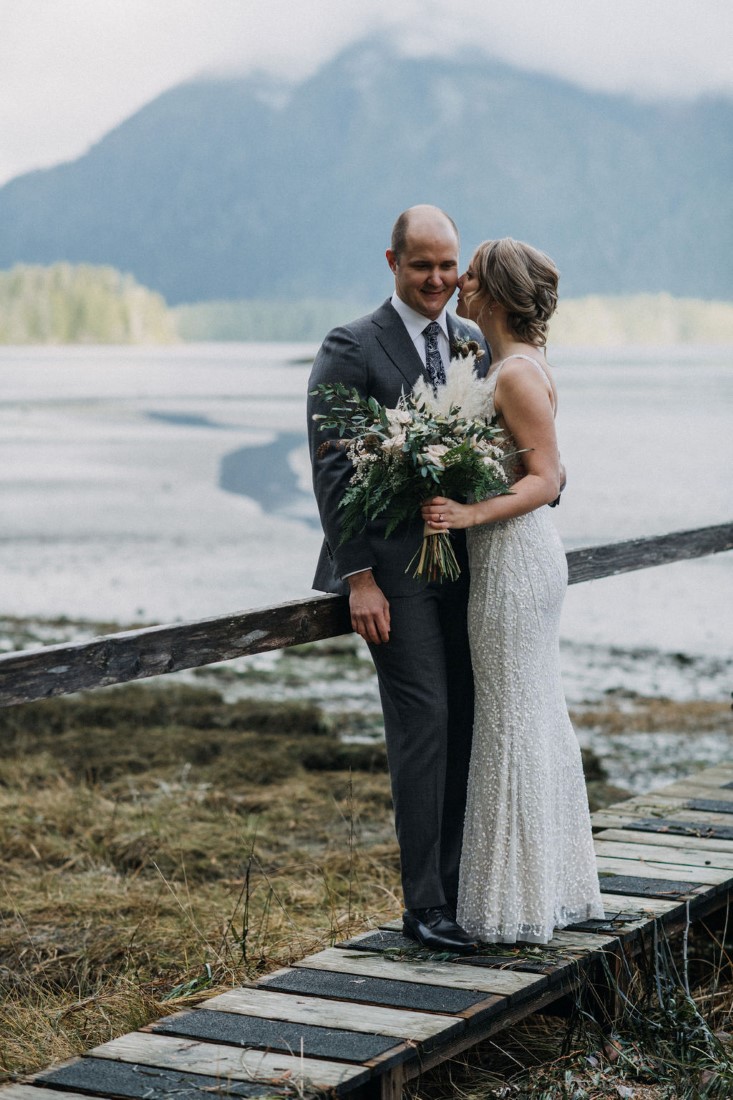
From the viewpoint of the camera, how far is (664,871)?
4.63m

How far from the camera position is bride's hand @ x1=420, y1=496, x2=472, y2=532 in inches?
143

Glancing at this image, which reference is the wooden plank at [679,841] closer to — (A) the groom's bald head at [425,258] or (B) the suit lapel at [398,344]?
(B) the suit lapel at [398,344]

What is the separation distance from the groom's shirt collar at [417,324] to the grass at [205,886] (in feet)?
5.10

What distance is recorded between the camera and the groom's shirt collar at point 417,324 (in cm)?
394

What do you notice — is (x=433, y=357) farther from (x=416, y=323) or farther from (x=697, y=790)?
(x=697, y=790)

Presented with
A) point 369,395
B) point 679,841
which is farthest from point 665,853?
point 369,395

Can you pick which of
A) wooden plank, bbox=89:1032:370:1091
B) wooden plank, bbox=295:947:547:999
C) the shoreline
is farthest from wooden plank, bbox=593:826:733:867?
the shoreline

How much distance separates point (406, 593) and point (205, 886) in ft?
7.88

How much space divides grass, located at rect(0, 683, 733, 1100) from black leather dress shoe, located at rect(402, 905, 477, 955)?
290 millimetres

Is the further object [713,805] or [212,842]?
[212,842]

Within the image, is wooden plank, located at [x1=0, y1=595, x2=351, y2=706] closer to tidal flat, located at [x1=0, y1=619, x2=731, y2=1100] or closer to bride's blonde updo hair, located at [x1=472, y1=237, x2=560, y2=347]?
tidal flat, located at [x1=0, y1=619, x2=731, y2=1100]

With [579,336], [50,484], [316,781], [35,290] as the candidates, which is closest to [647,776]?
[316,781]

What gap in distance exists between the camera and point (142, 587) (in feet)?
62.4

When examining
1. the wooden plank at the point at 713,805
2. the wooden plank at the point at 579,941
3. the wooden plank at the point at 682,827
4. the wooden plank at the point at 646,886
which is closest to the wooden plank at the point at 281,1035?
the wooden plank at the point at 579,941
